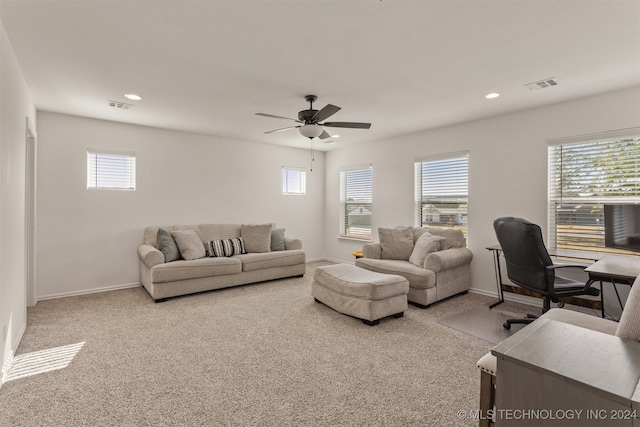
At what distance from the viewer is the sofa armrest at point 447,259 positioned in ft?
12.9

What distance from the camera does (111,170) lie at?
15.5 ft

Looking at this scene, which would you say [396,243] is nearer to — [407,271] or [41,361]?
[407,271]

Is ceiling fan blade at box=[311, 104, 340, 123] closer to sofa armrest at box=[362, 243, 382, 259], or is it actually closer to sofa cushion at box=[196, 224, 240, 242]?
sofa armrest at box=[362, 243, 382, 259]

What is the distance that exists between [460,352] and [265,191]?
4.56m

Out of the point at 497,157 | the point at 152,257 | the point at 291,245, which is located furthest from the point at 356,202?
the point at 152,257

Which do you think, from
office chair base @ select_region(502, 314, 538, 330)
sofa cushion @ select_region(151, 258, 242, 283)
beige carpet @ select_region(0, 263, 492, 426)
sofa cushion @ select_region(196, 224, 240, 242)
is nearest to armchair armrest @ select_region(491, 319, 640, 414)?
beige carpet @ select_region(0, 263, 492, 426)

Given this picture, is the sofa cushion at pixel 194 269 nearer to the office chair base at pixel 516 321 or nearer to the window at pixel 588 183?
the office chair base at pixel 516 321

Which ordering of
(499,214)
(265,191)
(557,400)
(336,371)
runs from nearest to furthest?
1. (557,400)
2. (336,371)
3. (499,214)
4. (265,191)

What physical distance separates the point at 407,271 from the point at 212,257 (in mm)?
2904

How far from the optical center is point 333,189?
7.00 meters

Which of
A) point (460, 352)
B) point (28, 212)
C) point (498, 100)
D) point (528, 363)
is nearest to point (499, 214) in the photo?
point (498, 100)

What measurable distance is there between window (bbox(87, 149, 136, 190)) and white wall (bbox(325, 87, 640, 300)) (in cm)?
421

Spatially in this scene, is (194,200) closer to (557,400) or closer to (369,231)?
(369,231)

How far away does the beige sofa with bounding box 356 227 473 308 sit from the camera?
3910 millimetres
